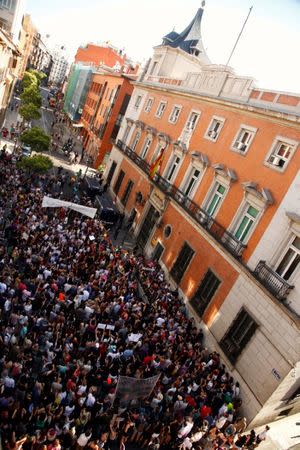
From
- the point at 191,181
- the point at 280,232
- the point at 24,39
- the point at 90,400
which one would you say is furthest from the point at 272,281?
the point at 24,39

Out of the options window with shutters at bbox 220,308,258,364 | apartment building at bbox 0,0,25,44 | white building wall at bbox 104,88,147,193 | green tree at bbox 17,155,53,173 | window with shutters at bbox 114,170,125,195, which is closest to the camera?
window with shutters at bbox 220,308,258,364

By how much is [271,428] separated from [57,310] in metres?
10.9

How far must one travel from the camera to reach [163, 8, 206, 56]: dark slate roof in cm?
3584

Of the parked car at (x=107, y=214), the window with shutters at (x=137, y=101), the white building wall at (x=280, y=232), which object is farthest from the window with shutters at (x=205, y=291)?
the window with shutters at (x=137, y=101)

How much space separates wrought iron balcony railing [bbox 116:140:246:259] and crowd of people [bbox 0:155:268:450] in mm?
4388

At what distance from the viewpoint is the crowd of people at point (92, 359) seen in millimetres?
10516

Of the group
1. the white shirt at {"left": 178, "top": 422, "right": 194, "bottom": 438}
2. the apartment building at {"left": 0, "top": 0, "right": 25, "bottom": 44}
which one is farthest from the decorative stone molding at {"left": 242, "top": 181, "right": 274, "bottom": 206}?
the apartment building at {"left": 0, "top": 0, "right": 25, "bottom": 44}

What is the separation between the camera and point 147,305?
1859cm

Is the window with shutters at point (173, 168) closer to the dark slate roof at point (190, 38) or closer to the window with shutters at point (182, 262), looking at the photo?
the window with shutters at point (182, 262)

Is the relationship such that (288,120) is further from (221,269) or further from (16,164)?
(16,164)

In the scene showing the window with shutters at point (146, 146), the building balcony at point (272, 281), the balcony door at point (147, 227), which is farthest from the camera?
the window with shutters at point (146, 146)

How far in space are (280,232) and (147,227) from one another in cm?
1334

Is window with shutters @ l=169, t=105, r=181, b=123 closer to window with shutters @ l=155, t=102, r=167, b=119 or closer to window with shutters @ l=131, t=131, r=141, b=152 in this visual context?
window with shutters @ l=155, t=102, r=167, b=119

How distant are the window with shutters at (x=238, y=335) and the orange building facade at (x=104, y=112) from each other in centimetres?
3549
